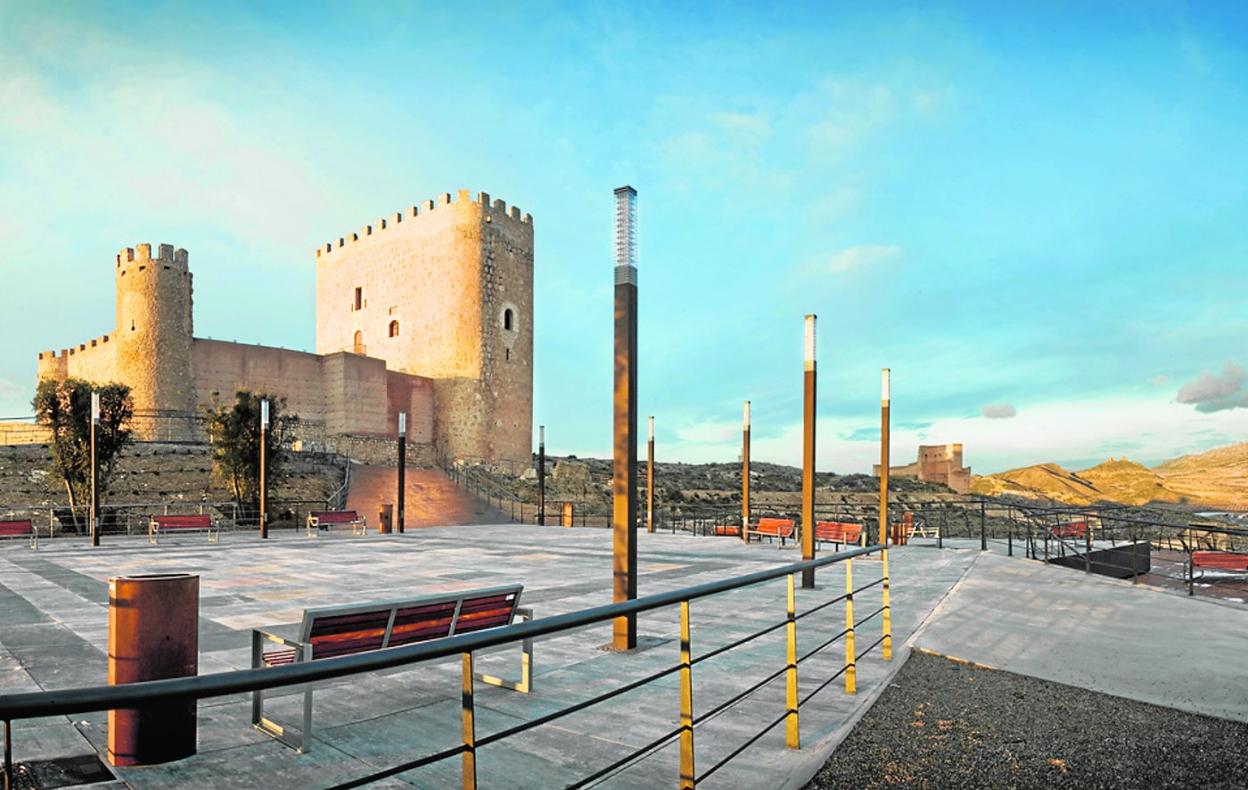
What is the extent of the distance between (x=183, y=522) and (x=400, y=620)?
16513 millimetres

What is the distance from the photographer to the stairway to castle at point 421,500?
28.3 meters

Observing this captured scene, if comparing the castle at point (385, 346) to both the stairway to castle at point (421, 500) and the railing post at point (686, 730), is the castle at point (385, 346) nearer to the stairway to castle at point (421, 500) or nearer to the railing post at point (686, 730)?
the stairway to castle at point (421, 500)

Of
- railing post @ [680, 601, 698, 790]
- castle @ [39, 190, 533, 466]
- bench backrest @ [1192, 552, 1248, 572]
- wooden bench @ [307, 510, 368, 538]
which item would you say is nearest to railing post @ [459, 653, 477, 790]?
railing post @ [680, 601, 698, 790]

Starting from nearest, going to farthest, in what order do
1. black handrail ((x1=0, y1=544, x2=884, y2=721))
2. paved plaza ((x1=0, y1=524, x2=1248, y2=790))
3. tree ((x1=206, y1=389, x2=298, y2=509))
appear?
black handrail ((x1=0, y1=544, x2=884, y2=721)) < paved plaza ((x1=0, y1=524, x2=1248, y2=790)) < tree ((x1=206, y1=389, x2=298, y2=509))

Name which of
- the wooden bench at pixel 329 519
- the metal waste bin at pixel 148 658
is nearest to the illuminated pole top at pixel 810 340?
the metal waste bin at pixel 148 658

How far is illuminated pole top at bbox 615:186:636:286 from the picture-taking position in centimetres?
680

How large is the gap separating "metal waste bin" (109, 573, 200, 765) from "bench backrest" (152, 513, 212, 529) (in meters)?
16.1

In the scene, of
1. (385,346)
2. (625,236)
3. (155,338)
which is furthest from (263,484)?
(385,346)

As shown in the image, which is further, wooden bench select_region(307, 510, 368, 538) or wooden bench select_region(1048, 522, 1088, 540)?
wooden bench select_region(307, 510, 368, 538)

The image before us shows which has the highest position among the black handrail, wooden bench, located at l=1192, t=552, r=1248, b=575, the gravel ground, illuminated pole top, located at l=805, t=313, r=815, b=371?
illuminated pole top, located at l=805, t=313, r=815, b=371

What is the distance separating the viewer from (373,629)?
4555 mm

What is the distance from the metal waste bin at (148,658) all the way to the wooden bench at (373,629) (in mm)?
502

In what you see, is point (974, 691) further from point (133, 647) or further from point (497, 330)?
point (497, 330)

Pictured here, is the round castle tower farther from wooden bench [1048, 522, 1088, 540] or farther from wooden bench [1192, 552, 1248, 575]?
wooden bench [1192, 552, 1248, 575]
